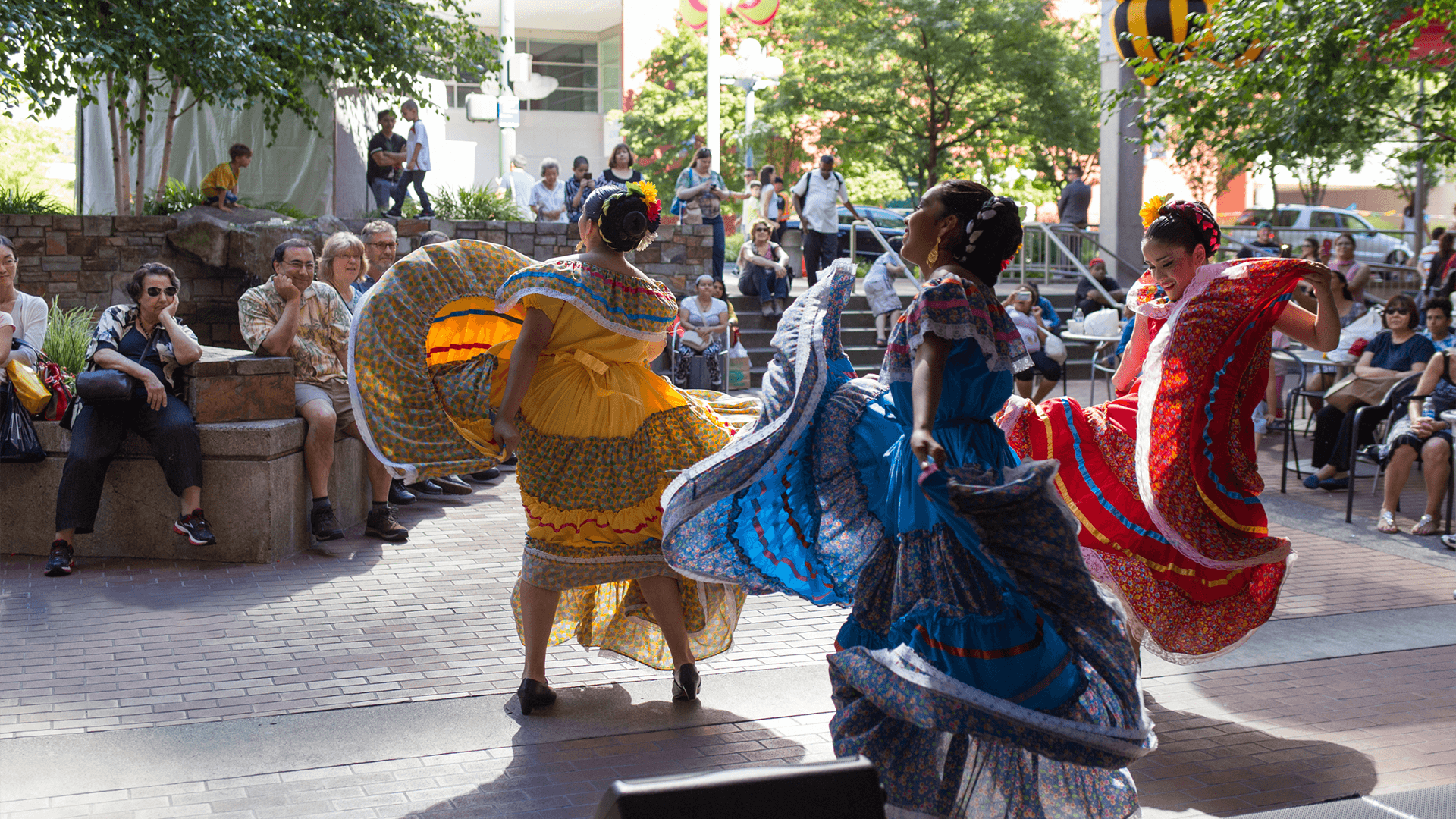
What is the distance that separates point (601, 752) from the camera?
3.99 meters

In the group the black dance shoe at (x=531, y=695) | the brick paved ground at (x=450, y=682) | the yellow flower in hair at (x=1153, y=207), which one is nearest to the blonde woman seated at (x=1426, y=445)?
the brick paved ground at (x=450, y=682)

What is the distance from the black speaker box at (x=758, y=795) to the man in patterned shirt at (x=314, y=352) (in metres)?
4.90

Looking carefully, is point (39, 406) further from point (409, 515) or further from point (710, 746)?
point (710, 746)

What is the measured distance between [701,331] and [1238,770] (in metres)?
8.38

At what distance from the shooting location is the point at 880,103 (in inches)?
969

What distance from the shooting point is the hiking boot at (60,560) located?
6047 millimetres

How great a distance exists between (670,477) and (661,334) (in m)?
0.51

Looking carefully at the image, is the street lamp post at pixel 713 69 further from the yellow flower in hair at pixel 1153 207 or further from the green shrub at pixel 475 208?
the yellow flower in hair at pixel 1153 207

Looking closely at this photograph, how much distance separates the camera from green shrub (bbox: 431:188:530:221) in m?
14.1

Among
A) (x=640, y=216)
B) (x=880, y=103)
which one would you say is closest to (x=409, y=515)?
(x=640, y=216)

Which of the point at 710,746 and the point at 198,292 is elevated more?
the point at 198,292

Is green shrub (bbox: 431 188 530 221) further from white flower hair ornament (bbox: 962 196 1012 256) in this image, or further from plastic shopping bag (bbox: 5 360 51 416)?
white flower hair ornament (bbox: 962 196 1012 256)

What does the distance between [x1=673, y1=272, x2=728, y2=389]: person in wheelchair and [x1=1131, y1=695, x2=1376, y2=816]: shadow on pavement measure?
7.67m

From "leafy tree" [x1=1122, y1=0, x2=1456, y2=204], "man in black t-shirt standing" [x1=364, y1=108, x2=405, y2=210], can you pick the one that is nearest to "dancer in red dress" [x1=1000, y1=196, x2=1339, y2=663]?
"leafy tree" [x1=1122, y1=0, x2=1456, y2=204]
